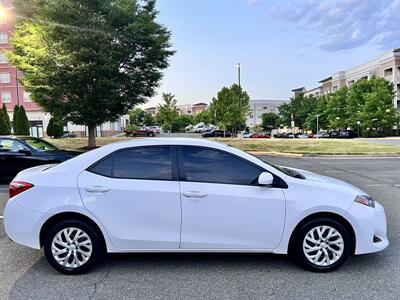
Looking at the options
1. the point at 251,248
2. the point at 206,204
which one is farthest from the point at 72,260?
the point at 251,248

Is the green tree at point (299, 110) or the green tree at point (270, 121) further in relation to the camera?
the green tree at point (270, 121)

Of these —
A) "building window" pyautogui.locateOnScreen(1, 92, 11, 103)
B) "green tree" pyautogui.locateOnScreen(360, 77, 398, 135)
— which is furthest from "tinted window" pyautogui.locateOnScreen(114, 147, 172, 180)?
"building window" pyautogui.locateOnScreen(1, 92, 11, 103)

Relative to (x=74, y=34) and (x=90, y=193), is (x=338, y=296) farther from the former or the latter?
(x=74, y=34)

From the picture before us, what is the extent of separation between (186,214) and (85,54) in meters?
16.3

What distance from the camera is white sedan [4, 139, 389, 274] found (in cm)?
393

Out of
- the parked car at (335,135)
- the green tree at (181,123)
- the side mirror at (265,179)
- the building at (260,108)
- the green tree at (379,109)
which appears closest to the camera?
the side mirror at (265,179)

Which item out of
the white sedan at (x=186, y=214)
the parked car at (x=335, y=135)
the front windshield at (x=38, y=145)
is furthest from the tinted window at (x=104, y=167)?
the parked car at (x=335, y=135)

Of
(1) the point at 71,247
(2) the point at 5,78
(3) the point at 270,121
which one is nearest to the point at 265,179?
(1) the point at 71,247

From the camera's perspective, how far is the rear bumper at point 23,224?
13.1 feet

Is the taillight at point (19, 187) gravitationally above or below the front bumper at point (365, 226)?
above

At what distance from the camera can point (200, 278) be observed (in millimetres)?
3846

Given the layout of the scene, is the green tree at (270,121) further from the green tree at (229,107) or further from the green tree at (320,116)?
the green tree at (229,107)

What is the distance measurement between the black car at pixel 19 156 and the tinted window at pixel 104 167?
20.2 ft

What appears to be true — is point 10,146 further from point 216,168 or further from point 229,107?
point 229,107
